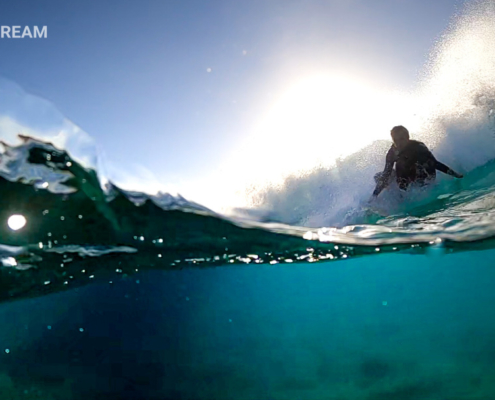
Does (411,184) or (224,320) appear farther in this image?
(224,320)

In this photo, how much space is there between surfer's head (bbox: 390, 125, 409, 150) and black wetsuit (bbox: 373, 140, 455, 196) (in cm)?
11

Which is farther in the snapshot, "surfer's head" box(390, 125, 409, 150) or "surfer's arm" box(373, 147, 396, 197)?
"surfer's arm" box(373, 147, 396, 197)

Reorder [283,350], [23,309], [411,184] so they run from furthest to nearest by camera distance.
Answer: [283,350]
[23,309]
[411,184]

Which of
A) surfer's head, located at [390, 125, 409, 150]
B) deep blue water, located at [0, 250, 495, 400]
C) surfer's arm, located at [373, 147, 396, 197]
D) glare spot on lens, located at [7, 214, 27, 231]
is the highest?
surfer's head, located at [390, 125, 409, 150]

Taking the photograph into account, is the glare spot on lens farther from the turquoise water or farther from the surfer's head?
the surfer's head

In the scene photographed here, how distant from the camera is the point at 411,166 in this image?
9055 millimetres

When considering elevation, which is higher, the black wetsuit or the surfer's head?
the surfer's head

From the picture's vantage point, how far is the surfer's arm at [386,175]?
9.21 metres

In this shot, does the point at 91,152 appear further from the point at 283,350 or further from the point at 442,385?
the point at 283,350

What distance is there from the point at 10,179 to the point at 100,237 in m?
3.94

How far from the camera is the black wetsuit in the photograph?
29.0 feet

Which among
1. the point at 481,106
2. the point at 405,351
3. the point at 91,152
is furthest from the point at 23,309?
the point at 405,351

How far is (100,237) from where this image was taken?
36.1 ft

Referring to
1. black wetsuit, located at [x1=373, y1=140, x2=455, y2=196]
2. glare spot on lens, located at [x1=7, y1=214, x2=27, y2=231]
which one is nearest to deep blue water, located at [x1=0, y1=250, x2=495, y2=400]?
glare spot on lens, located at [x1=7, y1=214, x2=27, y2=231]
